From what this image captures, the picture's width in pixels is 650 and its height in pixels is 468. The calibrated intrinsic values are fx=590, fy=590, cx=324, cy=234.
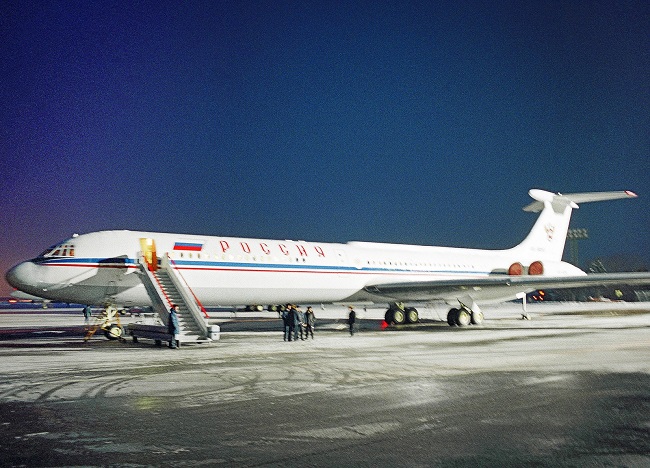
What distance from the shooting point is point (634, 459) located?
5730mm

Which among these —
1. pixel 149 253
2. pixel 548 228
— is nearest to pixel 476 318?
pixel 548 228

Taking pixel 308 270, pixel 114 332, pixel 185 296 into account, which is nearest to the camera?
pixel 185 296

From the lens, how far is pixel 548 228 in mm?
36406

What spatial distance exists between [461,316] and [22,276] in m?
19.1

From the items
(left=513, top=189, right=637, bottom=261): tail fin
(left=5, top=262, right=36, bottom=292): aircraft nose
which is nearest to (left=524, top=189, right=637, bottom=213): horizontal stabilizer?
(left=513, top=189, right=637, bottom=261): tail fin

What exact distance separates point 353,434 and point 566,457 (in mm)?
2294

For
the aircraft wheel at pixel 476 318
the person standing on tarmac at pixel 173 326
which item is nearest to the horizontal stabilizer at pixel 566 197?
the aircraft wheel at pixel 476 318

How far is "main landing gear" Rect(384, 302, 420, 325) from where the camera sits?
31.4 meters

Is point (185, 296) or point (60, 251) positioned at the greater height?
point (60, 251)

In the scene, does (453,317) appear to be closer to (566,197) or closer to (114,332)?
(566,197)

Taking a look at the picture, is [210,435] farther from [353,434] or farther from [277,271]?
[277,271]

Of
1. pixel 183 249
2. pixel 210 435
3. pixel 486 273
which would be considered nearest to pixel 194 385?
pixel 210 435

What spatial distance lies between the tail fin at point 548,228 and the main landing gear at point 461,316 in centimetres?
992

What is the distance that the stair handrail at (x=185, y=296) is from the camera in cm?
1920
